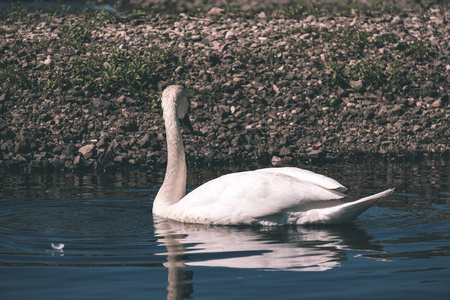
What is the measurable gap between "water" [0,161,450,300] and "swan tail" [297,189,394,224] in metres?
0.11

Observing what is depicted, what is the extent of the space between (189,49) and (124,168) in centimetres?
523

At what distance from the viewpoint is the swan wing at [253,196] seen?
27.1 feet

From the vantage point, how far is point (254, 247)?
751 cm

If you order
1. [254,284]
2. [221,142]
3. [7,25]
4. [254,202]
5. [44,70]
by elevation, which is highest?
[7,25]

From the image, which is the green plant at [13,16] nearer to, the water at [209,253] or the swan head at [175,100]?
the water at [209,253]

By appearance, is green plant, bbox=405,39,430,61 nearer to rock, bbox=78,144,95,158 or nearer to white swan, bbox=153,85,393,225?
rock, bbox=78,144,95,158

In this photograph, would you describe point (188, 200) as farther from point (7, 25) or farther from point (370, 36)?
point (7, 25)

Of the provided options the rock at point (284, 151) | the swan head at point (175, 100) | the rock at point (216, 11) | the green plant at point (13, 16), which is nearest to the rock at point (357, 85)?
the rock at point (284, 151)

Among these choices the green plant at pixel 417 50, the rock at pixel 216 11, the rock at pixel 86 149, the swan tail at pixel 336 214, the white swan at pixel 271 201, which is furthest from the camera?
the rock at pixel 216 11

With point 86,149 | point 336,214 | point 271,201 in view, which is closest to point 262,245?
point 271,201

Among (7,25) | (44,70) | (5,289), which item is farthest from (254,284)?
(7,25)

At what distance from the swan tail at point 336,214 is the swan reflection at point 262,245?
9 cm

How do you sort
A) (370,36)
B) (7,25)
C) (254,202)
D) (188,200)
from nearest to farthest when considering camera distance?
(254,202)
(188,200)
(370,36)
(7,25)

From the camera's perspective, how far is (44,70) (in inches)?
685
